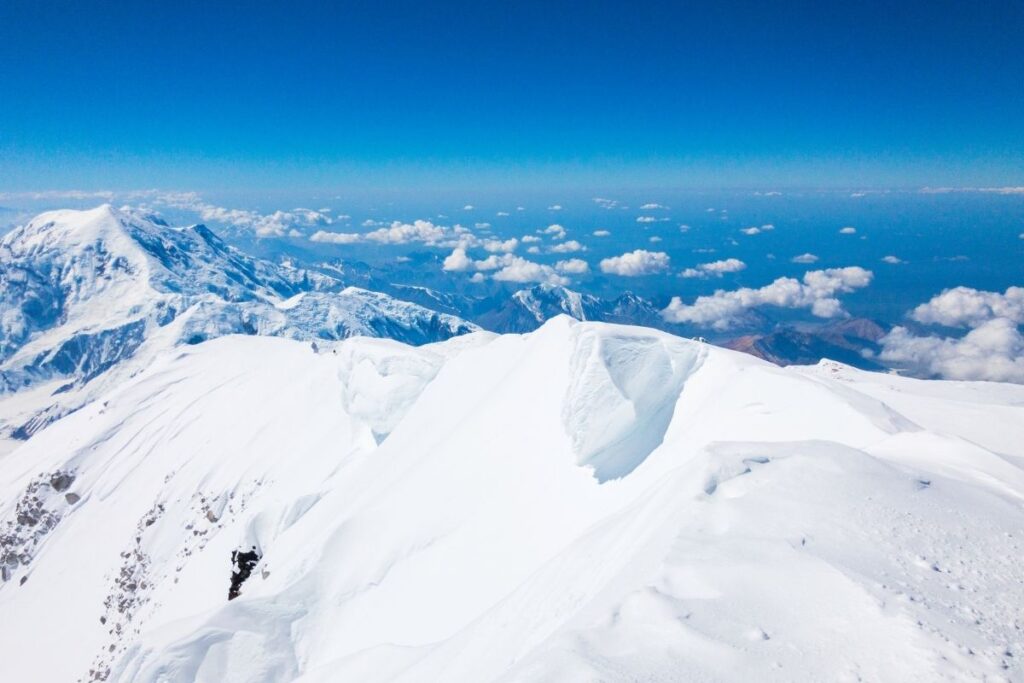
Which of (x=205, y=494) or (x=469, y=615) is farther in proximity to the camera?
(x=205, y=494)

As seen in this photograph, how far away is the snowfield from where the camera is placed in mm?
8086

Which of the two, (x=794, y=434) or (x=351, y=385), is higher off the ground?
(x=794, y=434)

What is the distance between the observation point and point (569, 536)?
69.5 ft

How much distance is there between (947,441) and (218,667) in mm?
29584

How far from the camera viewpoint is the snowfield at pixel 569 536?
26.5ft

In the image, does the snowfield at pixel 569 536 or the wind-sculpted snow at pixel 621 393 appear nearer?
the snowfield at pixel 569 536

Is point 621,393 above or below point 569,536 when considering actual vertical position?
above

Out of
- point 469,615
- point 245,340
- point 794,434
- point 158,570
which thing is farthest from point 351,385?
point 245,340

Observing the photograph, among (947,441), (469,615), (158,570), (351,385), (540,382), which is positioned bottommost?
(158,570)

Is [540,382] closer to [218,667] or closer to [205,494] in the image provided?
[218,667]

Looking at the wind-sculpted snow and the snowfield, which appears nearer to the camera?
the snowfield

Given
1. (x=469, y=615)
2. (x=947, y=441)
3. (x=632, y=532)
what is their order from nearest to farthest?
(x=632, y=532) < (x=947, y=441) < (x=469, y=615)

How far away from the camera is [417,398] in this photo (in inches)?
1954

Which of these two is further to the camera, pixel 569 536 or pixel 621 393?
pixel 621 393
